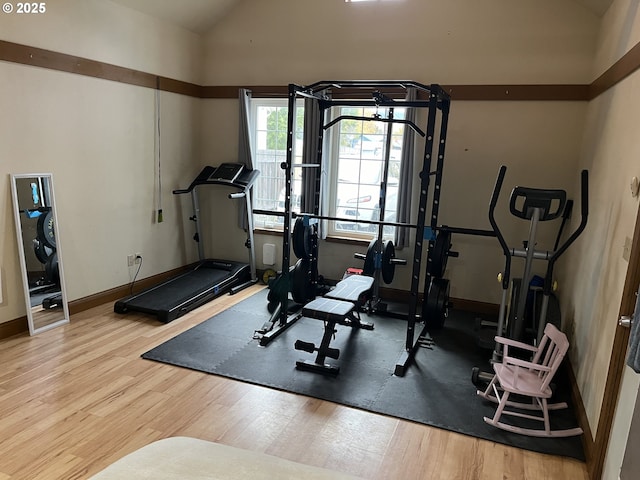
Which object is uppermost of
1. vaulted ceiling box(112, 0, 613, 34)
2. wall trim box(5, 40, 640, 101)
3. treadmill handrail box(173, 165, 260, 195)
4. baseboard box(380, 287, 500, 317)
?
vaulted ceiling box(112, 0, 613, 34)

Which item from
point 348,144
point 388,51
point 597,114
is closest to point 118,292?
point 348,144

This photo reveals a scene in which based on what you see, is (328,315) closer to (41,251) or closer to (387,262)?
(387,262)

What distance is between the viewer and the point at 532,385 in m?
2.93

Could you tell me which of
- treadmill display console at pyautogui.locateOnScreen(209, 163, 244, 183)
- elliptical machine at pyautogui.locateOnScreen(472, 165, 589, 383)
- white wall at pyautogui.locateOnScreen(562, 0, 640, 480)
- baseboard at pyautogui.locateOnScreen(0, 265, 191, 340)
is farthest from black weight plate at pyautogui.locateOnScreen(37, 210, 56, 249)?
white wall at pyautogui.locateOnScreen(562, 0, 640, 480)

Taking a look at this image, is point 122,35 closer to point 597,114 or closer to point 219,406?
point 219,406

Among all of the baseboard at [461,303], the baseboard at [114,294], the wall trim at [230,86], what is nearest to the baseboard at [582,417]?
the baseboard at [461,303]

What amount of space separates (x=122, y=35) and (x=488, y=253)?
422cm

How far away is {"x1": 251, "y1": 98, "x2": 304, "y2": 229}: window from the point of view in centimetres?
550

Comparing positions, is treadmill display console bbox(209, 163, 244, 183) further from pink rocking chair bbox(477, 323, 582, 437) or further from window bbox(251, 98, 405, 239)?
pink rocking chair bbox(477, 323, 582, 437)

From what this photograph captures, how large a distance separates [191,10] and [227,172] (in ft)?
5.79

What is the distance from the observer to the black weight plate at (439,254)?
4.20 meters

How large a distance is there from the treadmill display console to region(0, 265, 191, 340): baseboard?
1.24 metres

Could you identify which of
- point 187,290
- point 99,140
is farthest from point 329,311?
point 99,140

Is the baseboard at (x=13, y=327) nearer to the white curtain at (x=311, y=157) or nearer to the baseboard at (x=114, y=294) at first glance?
the baseboard at (x=114, y=294)
